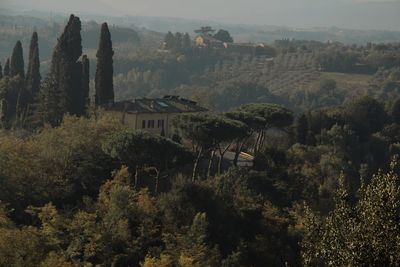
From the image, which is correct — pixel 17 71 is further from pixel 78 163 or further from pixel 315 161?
pixel 315 161

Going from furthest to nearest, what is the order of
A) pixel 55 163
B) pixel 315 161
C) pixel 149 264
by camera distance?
pixel 315 161 → pixel 55 163 → pixel 149 264

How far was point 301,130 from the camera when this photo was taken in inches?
2030

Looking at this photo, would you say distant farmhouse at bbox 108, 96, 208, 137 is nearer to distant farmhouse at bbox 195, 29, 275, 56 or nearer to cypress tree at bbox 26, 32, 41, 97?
cypress tree at bbox 26, 32, 41, 97

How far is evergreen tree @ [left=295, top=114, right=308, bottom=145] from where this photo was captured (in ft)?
169

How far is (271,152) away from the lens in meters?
42.2

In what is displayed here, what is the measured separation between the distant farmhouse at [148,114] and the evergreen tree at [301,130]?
1000cm

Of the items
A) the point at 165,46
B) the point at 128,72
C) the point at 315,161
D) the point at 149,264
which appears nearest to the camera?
the point at 149,264

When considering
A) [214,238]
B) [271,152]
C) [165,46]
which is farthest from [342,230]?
[165,46]

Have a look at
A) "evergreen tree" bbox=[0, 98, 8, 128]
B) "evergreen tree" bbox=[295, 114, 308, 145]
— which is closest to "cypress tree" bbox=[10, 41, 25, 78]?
"evergreen tree" bbox=[0, 98, 8, 128]

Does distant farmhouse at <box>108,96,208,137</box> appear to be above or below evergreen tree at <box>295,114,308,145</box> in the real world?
above

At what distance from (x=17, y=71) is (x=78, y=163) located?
78.7ft

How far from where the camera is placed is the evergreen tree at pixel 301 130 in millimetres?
51438

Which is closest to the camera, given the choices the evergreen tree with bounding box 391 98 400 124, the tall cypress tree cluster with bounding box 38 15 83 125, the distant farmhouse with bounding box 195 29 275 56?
the tall cypress tree cluster with bounding box 38 15 83 125

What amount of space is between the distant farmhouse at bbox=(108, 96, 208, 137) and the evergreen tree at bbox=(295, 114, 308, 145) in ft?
32.8
